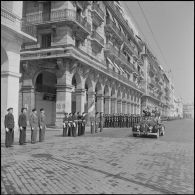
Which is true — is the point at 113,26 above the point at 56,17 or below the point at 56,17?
above

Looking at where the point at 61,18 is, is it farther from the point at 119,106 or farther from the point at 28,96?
the point at 119,106

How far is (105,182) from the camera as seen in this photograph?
5508 millimetres

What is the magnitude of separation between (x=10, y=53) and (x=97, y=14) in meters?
15.9

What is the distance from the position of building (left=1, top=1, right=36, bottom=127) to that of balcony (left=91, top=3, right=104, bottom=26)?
44.3 feet

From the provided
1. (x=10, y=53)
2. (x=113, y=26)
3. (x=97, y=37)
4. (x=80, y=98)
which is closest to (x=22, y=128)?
(x=10, y=53)

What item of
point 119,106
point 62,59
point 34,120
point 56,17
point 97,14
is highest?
point 97,14

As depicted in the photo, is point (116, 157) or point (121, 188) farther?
point (116, 157)

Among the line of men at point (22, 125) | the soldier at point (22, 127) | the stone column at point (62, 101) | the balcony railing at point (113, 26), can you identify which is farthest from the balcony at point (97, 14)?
the soldier at point (22, 127)

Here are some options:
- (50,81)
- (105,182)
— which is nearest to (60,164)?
(105,182)

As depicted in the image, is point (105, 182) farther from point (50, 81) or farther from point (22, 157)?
point (50, 81)

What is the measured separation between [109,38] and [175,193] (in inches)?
1251

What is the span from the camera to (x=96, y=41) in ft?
93.9

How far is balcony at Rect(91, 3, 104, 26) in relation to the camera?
28.1 m

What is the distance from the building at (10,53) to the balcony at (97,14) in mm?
13488
